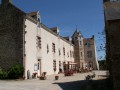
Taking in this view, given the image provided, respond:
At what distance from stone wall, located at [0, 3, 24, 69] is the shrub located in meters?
1.02

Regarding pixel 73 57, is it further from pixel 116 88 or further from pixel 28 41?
pixel 116 88

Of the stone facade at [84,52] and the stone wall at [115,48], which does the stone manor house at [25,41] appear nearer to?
the stone wall at [115,48]

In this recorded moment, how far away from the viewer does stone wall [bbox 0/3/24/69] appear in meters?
25.9

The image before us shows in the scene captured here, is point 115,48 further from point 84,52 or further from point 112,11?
point 84,52

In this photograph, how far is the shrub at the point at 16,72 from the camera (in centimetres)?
2439

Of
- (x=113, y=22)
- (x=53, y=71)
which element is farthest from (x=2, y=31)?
(x=113, y=22)

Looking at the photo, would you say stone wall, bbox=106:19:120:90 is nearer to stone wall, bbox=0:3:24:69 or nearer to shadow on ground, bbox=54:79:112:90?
shadow on ground, bbox=54:79:112:90

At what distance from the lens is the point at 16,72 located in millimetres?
24375

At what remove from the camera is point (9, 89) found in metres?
14.6

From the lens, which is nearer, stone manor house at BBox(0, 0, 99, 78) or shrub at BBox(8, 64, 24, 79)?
shrub at BBox(8, 64, 24, 79)

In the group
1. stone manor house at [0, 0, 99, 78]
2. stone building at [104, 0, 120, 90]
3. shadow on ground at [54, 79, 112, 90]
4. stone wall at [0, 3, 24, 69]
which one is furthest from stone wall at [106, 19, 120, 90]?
stone wall at [0, 3, 24, 69]

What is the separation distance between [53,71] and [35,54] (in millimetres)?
8215

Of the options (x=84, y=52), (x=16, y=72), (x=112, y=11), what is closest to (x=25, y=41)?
(x=16, y=72)

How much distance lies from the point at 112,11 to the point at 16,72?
15414 millimetres
